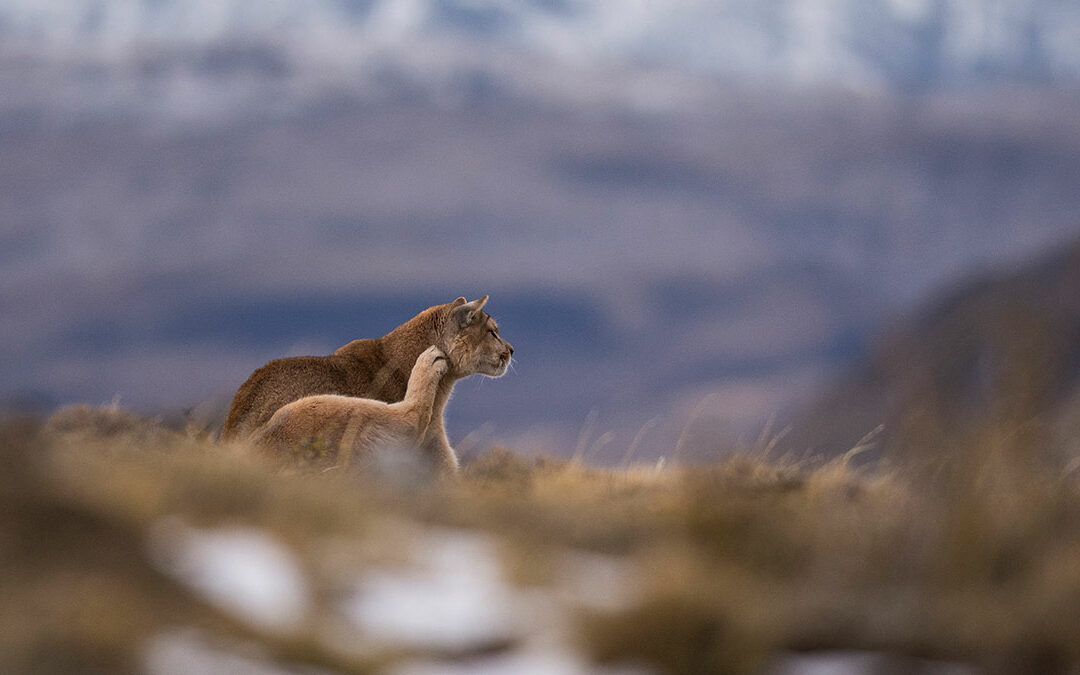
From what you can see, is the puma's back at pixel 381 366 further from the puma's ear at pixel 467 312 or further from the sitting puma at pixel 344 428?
the sitting puma at pixel 344 428

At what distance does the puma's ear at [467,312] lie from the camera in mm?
10211

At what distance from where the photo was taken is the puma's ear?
10.2 m

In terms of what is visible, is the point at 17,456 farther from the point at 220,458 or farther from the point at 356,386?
the point at 356,386

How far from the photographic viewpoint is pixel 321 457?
7.89 m

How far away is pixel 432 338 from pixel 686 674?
657 centimetres

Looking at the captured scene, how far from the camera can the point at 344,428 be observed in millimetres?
8250

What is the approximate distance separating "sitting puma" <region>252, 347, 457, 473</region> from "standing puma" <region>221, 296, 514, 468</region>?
0.75 meters

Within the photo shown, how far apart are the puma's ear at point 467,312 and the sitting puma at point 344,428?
1520 mm

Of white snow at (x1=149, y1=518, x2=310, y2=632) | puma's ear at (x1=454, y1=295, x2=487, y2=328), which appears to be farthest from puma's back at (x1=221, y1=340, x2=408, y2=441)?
white snow at (x1=149, y1=518, x2=310, y2=632)

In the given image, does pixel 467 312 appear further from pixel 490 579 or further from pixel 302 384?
pixel 490 579

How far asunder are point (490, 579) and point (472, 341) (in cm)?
574

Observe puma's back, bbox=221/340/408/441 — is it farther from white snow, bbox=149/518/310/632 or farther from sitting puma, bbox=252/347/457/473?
white snow, bbox=149/518/310/632

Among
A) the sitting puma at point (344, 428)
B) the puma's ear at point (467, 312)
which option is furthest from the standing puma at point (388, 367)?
the sitting puma at point (344, 428)

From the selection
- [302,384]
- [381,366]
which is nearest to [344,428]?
[302,384]
